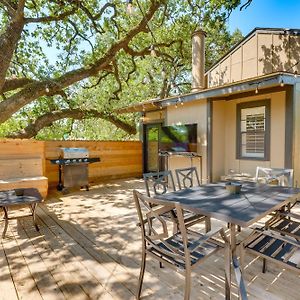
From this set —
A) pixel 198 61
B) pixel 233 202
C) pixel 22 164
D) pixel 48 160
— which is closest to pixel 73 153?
pixel 48 160

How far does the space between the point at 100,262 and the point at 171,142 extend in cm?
455

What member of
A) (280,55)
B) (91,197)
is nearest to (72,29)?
(91,197)

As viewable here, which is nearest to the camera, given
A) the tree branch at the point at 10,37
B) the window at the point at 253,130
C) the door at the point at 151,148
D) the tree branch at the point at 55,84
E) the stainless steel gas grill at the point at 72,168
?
the window at the point at 253,130

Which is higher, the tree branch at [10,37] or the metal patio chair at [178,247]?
the tree branch at [10,37]

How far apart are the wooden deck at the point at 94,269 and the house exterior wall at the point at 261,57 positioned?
223 inches

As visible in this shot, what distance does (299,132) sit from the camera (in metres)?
4.87

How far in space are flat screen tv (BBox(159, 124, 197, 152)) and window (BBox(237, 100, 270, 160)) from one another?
1.12 metres

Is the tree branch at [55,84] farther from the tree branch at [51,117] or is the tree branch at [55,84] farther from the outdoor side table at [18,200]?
the outdoor side table at [18,200]

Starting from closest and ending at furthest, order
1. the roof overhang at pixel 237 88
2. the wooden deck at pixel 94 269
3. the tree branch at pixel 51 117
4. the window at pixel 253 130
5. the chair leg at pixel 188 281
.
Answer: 1. the chair leg at pixel 188 281
2. the wooden deck at pixel 94 269
3. the roof overhang at pixel 237 88
4. the window at pixel 253 130
5. the tree branch at pixel 51 117

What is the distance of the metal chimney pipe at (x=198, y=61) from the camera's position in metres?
6.89

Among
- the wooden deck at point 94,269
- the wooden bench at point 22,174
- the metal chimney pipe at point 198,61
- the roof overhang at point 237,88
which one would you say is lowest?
the wooden deck at point 94,269

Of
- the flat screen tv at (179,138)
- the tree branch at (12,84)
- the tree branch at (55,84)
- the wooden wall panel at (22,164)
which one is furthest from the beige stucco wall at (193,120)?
the tree branch at (12,84)

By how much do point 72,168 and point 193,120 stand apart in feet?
11.4

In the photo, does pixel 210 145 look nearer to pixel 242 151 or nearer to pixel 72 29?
pixel 242 151
